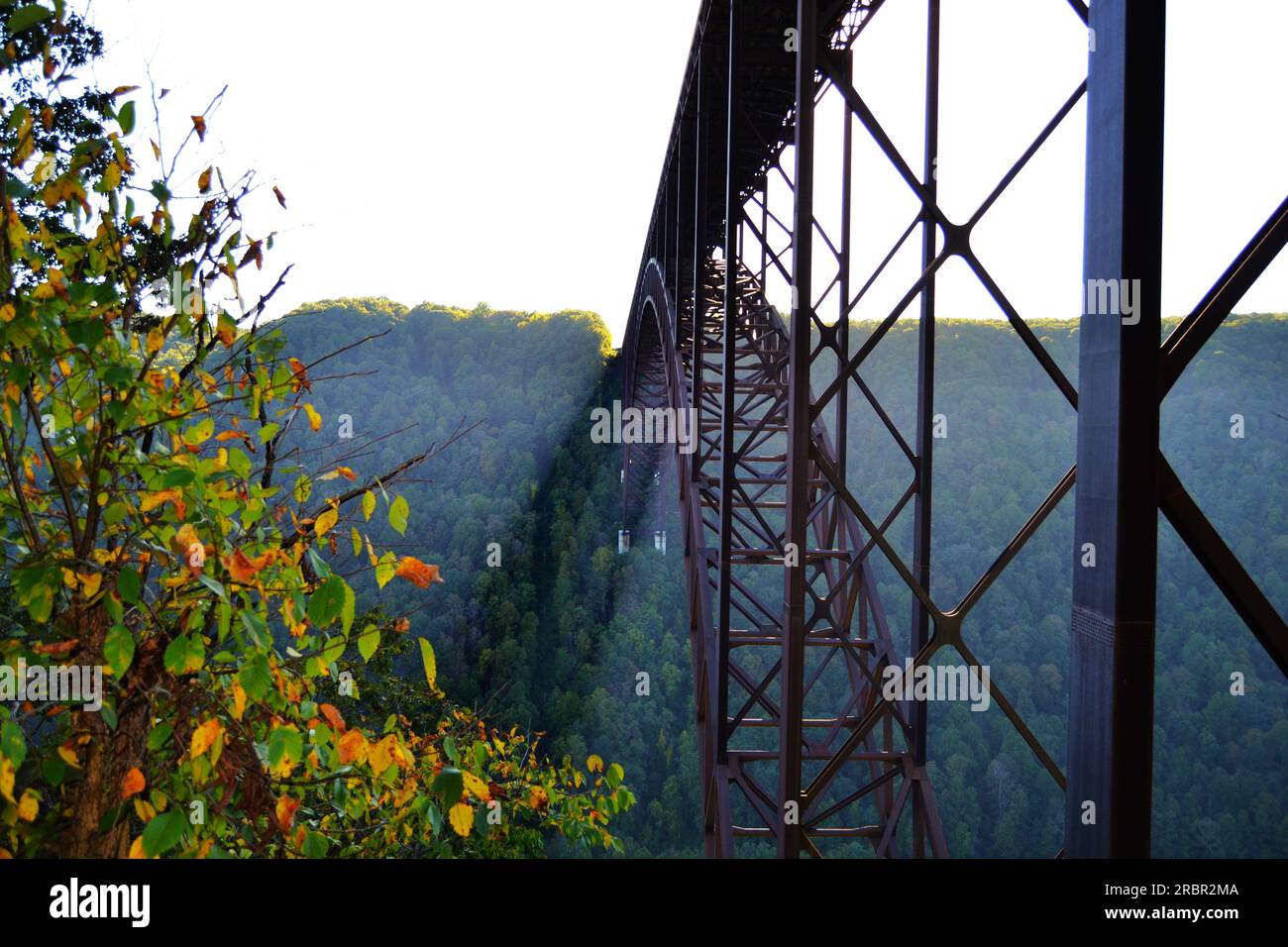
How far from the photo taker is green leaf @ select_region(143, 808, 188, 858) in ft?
4.38

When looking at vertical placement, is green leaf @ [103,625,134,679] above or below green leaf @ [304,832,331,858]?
above

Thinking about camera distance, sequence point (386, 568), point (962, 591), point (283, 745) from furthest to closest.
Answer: point (962, 591), point (386, 568), point (283, 745)

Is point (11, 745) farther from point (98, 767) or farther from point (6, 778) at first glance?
point (98, 767)

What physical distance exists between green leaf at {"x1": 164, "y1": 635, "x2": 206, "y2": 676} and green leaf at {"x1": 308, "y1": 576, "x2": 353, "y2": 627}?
0.22 metres

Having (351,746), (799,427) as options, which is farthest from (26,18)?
(799,427)

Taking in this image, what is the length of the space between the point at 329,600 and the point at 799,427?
10.6ft

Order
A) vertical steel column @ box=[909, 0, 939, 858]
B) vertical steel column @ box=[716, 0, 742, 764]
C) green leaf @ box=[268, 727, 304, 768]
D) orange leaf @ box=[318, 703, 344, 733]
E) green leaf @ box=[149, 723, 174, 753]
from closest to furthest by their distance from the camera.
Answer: green leaf @ box=[268, 727, 304, 768] < green leaf @ box=[149, 723, 174, 753] < orange leaf @ box=[318, 703, 344, 733] < vertical steel column @ box=[909, 0, 939, 858] < vertical steel column @ box=[716, 0, 742, 764]

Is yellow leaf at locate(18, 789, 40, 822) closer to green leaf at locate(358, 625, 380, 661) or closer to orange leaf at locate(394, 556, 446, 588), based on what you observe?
green leaf at locate(358, 625, 380, 661)

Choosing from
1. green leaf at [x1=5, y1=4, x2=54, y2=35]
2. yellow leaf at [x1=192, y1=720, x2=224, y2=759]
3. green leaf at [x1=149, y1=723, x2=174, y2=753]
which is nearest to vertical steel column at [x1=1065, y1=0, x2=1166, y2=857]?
yellow leaf at [x1=192, y1=720, x2=224, y2=759]

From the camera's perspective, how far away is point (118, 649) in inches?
58.0
